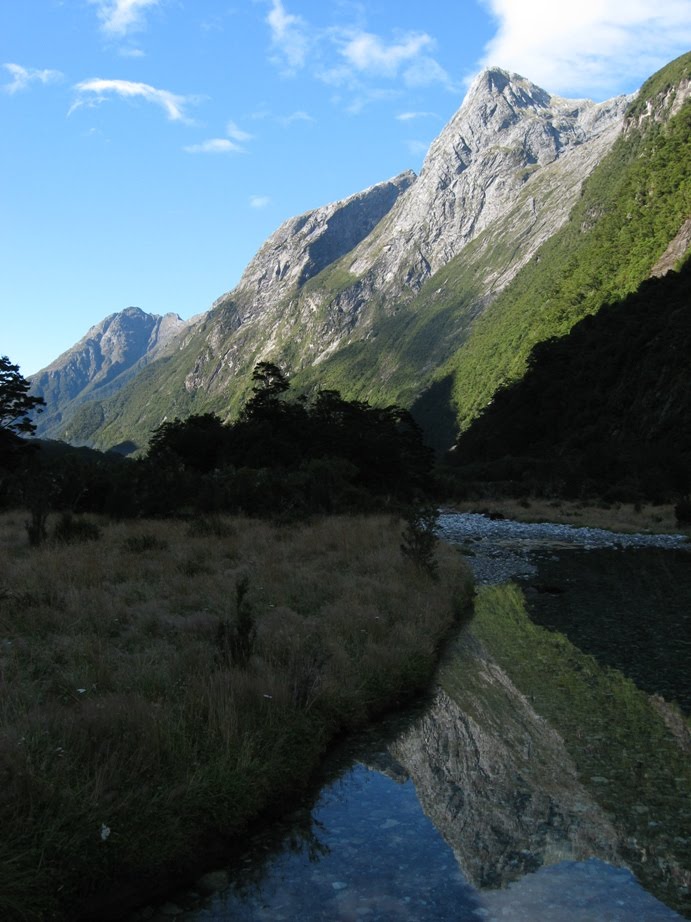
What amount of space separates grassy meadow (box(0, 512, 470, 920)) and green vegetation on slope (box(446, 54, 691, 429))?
90.4 metres

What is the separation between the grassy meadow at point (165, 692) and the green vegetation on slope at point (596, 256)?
90399mm

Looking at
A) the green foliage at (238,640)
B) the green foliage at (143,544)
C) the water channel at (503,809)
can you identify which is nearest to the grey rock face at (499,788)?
the water channel at (503,809)

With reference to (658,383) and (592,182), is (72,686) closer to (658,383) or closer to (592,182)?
(658,383)

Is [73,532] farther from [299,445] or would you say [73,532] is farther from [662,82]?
[662,82]

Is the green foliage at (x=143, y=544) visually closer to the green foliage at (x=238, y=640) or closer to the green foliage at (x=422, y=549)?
the green foliage at (x=422, y=549)

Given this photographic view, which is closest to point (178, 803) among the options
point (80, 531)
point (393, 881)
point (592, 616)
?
point (393, 881)

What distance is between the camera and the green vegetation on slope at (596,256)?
96750 millimetres

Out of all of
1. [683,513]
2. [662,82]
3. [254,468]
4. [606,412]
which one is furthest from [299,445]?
[662,82]

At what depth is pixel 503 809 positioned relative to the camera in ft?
21.4

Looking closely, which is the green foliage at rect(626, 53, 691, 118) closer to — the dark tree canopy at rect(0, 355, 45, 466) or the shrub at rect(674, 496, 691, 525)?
the shrub at rect(674, 496, 691, 525)

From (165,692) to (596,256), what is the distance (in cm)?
11947

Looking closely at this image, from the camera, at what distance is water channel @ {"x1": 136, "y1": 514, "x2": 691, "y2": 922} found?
5074mm

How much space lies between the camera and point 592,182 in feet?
535

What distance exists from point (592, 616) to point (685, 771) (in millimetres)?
8360
